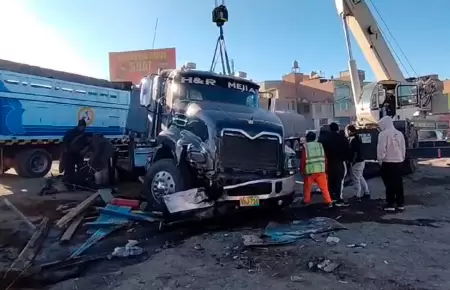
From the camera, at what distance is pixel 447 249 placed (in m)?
5.34

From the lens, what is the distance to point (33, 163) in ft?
46.7

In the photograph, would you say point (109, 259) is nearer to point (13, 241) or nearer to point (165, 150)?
point (13, 241)

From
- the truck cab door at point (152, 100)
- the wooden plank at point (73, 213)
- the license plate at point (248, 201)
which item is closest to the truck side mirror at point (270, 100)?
the truck cab door at point (152, 100)

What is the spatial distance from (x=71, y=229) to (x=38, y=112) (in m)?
8.97

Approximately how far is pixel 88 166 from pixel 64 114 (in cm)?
489

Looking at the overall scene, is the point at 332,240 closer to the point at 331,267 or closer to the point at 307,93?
the point at 331,267

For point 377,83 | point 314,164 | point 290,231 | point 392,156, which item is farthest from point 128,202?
point 377,83

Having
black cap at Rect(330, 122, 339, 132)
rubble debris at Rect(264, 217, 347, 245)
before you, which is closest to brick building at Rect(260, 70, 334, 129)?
black cap at Rect(330, 122, 339, 132)

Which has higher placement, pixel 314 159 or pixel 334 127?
pixel 334 127

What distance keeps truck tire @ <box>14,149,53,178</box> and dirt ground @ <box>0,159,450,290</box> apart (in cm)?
716

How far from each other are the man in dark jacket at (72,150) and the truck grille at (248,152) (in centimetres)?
577

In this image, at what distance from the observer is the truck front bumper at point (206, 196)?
6.38 metres

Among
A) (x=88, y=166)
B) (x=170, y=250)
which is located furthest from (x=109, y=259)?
(x=88, y=166)

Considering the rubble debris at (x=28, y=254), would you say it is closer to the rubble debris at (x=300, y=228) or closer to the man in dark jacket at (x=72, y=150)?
the rubble debris at (x=300, y=228)
